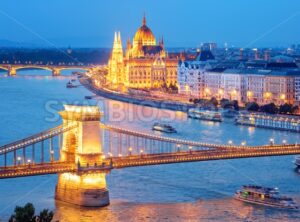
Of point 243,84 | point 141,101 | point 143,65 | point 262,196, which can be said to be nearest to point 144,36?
point 143,65

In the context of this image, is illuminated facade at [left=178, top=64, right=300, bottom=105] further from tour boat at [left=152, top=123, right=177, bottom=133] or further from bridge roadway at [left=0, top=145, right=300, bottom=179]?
bridge roadway at [left=0, top=145, right=300, bottom=179]

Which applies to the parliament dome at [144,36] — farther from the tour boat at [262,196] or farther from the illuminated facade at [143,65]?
the tour boat at [262,196]

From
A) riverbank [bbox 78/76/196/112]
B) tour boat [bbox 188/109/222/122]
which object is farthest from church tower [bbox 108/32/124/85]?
tour boat [bbox 188/109/222/122]

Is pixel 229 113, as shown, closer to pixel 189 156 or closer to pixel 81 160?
pixel 189 156

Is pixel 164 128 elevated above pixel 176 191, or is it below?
above

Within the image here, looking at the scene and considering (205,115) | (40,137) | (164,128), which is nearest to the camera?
(40,137)

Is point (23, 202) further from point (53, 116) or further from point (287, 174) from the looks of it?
point (53, 116)

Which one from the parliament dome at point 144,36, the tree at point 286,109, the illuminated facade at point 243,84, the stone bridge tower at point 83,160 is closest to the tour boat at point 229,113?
the tree at point 286,109
